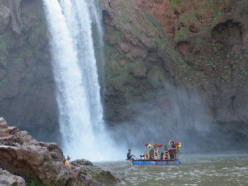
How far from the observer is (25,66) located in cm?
3750

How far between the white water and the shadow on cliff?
2.49 meters

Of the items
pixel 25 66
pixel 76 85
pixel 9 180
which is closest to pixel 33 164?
pixel 9 180

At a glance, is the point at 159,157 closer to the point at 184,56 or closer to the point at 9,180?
the point at 184,56

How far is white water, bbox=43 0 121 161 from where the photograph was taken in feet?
122

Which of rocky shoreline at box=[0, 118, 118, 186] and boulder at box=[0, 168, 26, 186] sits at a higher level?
rocky shoreline at box=[0, 118, 118, 186]

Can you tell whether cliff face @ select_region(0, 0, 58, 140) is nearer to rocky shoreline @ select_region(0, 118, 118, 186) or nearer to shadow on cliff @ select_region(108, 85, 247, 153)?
shadow on cliff @ select_region(108, 85, 247, 153)

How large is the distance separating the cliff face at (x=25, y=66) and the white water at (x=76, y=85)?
90 centimetres

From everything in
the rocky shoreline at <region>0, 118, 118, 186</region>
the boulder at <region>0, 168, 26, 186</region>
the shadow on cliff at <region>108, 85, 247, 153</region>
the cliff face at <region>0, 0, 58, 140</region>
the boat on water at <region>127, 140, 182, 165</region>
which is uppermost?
the cliff face at <region>0, 0, 58, 140</region>

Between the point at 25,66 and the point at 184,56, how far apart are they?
50.8 feet

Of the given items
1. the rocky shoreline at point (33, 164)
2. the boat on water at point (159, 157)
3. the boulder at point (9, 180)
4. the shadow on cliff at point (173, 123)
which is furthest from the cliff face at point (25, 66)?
the boulder at point (9, 180)

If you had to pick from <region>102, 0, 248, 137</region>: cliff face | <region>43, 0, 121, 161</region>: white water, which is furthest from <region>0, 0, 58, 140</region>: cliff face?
<region>102, 0, 248, 137</region>: cliff face

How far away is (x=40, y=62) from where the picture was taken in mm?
37625

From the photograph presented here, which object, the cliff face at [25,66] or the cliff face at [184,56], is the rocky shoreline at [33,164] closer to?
the cliff face at [25,66]

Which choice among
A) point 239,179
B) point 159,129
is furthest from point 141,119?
point 239,179
